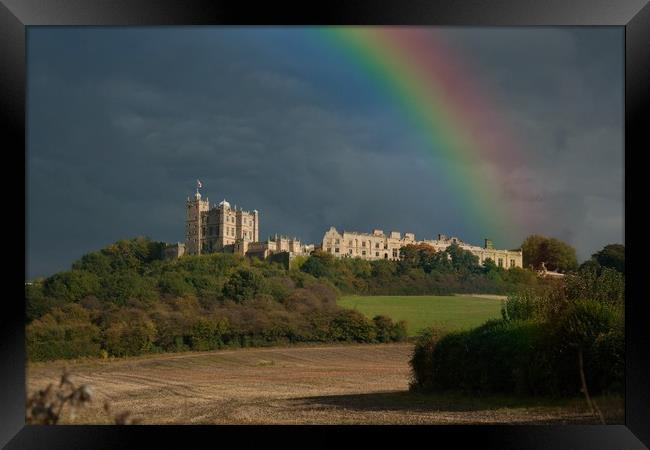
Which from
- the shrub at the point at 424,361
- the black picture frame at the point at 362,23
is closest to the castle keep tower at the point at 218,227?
the shrub at the point at 424,361

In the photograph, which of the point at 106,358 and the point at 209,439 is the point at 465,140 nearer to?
the point at 106,358

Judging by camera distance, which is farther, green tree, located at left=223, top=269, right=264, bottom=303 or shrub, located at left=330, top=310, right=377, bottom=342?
green tree, located at left=223, top=269, right=264, bottom=303

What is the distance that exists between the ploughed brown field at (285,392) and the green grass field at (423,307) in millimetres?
713

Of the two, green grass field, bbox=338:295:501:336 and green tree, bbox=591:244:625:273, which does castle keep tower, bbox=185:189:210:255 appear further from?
green tree, bbox=591:244:625:273

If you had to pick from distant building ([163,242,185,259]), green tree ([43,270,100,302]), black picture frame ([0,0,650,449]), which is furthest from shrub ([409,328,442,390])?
green tree ([43,270,100,302])

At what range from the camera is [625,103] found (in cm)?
421

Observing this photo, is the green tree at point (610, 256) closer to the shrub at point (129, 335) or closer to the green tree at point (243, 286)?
the green tree at point (243, 286)

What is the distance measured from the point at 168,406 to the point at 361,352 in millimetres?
4648

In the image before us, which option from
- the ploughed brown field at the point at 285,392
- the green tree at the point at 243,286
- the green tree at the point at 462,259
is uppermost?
the green tree at the point at 462,259

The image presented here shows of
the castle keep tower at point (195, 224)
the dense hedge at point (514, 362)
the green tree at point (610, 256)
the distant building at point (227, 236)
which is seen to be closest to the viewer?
the dense hedge at point (514, 362)

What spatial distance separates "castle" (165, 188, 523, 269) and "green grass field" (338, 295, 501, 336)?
0.80m

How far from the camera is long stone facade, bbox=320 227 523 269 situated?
12664 mm

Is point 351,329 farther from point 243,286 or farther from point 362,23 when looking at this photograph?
point 362,23

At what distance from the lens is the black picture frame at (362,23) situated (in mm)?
4035
